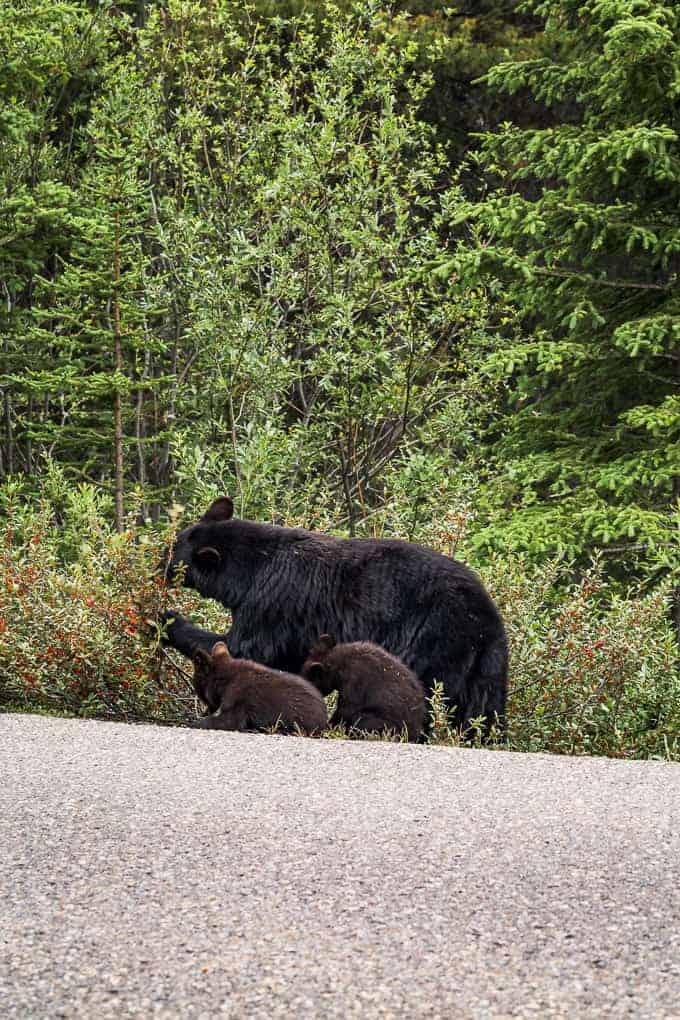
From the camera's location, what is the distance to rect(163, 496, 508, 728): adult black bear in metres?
6.43

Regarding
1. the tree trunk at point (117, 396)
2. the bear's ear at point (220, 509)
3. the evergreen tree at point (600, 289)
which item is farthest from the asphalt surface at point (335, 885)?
the tree trunk at point (117, 396)

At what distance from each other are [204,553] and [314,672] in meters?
1.02

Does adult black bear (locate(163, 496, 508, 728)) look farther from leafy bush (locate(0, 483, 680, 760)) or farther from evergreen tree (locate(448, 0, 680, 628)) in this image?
evergreen tree (locate(448, 0, 680, 628))

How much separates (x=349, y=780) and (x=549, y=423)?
5919 millimetres

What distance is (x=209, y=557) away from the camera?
6.90m

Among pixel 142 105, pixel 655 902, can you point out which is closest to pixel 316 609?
pixel 655 902

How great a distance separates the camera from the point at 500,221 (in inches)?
368

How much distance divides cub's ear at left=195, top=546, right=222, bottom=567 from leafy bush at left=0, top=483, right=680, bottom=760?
230 millimetres

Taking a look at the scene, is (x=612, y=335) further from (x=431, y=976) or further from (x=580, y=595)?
(x=431, y=976)

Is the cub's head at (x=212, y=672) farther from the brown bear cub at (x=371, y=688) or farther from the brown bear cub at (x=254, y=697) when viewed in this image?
the brown bear cub at (x=371, y=688)

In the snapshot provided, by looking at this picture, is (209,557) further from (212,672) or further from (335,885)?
(335,885)

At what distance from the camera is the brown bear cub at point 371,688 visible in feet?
19.9

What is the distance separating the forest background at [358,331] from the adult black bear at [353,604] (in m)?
0.31

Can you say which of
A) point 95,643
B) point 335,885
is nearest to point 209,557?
point 95,643
